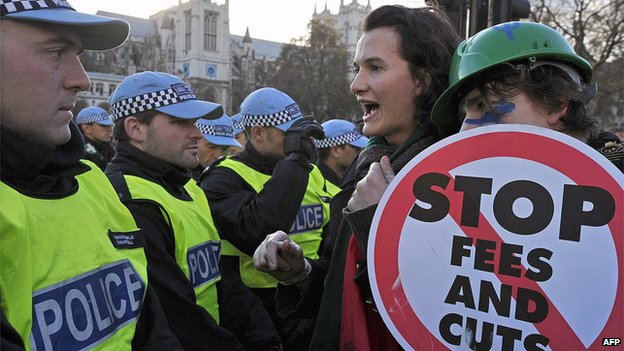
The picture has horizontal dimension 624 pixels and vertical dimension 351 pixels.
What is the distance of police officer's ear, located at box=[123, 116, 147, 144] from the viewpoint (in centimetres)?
307

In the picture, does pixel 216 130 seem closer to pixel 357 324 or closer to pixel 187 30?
pixel 357 324

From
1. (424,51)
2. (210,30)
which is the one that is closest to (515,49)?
(424,51)

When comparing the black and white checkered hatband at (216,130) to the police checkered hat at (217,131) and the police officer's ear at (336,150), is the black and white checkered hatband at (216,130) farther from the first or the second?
the police officer's ear at (336,150)

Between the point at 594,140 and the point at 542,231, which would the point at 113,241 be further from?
the point at 594,140

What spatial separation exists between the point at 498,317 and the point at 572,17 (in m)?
21.0

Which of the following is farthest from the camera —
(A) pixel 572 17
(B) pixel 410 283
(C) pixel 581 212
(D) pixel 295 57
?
(D) pixel 295 57

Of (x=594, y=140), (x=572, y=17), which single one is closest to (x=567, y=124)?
(x=594, y=140)

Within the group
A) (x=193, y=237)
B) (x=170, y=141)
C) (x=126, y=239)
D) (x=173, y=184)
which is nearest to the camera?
(x=126, y=239)

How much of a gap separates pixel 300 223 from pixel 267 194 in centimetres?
67

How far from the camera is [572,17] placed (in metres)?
19.4

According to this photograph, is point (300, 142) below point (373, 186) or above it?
below

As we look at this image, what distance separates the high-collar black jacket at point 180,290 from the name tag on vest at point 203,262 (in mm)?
184

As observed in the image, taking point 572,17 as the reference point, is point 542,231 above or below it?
below

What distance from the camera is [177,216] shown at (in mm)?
2639
